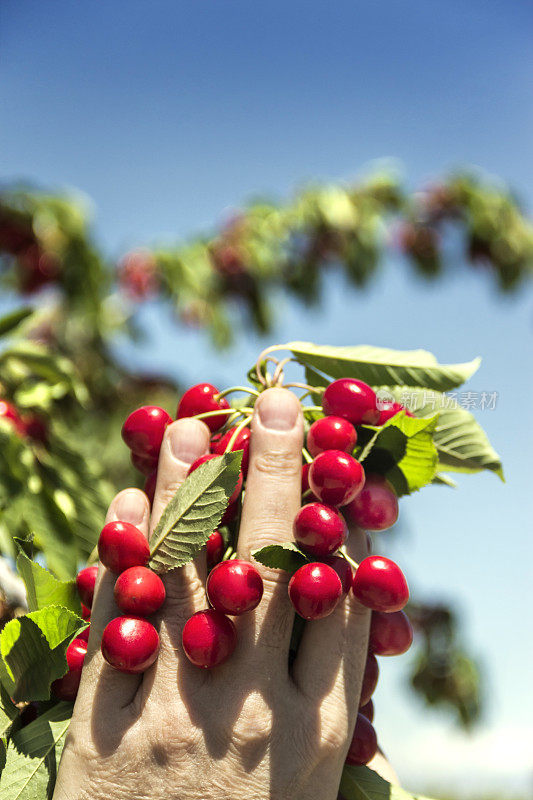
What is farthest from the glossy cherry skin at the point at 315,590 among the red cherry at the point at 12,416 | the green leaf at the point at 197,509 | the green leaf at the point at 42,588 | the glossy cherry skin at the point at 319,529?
the red cherry at the point at 12,416

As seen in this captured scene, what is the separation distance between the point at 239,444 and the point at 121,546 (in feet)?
0.86

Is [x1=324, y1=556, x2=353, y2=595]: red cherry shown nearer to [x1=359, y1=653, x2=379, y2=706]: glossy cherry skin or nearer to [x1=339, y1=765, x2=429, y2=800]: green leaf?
[x1=359, y1=653, x2=379, y2=706]: glossy cherry skin

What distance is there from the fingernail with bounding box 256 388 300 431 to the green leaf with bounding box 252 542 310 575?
0.18 meters

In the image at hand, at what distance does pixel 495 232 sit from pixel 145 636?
6.69m

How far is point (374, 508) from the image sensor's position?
97cm

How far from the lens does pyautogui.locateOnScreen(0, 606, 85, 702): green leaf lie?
0.87m

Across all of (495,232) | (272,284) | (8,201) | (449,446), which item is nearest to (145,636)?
(449,446)

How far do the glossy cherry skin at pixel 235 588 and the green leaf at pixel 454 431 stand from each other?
0.41 m

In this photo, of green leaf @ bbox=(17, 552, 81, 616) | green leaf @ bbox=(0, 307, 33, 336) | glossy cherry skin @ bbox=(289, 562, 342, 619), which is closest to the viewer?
glossy cherry skin @ bbox=(289, 562, 342, 619)

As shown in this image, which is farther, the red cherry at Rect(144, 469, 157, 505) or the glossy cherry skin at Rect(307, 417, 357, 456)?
the red cherry at Rect(144, 469, 157, 505)

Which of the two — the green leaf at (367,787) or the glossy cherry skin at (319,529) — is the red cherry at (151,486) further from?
the green leaf at (367,787)

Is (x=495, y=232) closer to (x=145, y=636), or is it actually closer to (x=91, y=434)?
(x=91, y=434)

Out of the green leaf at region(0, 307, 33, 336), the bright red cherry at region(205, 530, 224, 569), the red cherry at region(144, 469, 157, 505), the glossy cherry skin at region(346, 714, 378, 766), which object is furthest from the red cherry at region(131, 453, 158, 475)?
the green leaf at region(0, 307, 33, 336)

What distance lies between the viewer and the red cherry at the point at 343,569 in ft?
3.07
